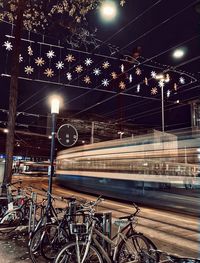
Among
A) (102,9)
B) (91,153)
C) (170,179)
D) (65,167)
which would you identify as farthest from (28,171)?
(102,9)

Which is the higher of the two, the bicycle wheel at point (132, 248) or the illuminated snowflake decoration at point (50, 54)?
the illuminated snowflake decoration at point (50, 54)

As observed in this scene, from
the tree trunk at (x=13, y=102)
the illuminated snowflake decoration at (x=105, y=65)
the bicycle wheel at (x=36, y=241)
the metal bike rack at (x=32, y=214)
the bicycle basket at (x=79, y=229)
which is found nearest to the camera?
the bicycle basket at (x=79, y=229)

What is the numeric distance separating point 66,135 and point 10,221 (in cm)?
305

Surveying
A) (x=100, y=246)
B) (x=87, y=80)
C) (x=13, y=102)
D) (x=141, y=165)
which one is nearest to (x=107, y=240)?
(x=100, y=246)

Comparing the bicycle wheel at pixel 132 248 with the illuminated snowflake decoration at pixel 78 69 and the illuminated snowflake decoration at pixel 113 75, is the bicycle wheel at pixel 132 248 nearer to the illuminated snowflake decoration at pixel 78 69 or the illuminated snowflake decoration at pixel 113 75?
the illuminated snowflake decoration at pixel 78 69

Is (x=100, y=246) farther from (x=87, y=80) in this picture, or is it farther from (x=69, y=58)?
(x=87, y=80)

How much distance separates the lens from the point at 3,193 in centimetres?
953

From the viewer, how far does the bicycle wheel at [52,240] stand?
→ 5.79m

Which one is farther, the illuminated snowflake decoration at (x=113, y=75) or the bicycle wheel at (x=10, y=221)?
the illuminated snowflake decoration at (x=113, y=75)

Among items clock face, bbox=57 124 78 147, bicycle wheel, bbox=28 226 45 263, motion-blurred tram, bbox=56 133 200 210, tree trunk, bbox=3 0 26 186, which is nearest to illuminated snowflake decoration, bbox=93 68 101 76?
motion-blurred tram, bbox=56 133 200 210

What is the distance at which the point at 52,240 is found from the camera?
6.09m

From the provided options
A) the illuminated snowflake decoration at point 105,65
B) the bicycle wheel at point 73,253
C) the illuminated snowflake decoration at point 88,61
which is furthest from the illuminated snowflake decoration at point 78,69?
the bicycle wheel at point 73,253

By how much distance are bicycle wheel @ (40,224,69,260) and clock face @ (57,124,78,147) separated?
2356 mm

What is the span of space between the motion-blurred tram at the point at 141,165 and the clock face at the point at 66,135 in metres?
6.36
